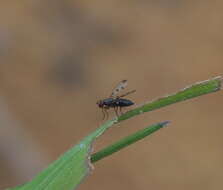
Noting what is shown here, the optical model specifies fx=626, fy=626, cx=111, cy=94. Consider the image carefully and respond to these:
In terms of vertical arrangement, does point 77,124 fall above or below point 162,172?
above

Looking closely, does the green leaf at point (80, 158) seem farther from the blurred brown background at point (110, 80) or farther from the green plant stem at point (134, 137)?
the blurred brown background at point (110, 80)

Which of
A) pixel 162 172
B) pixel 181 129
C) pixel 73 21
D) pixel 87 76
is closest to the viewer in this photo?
pixel 162 172

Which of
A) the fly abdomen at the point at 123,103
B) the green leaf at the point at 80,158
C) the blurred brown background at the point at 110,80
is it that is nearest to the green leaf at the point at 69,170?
the green leaf at the point at 80,158

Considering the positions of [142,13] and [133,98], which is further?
[142,13]

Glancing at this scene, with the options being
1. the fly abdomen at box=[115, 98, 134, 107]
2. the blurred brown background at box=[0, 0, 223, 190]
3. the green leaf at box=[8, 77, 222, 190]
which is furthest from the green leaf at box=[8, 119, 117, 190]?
the blurred brown background at box=[0, 0, 223, 190]

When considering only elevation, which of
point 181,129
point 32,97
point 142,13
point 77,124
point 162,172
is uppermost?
point 142,13

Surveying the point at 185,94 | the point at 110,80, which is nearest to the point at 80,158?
the point at 185,94

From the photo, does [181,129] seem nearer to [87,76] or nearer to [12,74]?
[87,76]

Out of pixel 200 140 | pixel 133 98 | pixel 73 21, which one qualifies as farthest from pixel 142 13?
pixel 200 140

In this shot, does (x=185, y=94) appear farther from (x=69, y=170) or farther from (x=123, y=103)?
(x=123, y=103)
